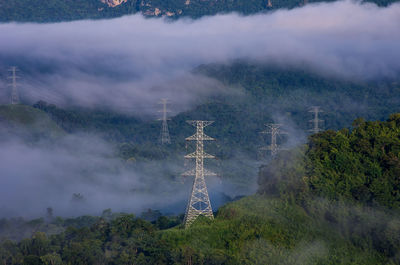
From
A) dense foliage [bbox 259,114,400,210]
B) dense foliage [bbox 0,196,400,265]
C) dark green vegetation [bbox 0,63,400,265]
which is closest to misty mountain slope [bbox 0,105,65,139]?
dark green vegetation [bbox 0,63,400,265]

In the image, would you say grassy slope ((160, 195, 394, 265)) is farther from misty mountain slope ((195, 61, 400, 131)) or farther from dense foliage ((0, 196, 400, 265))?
misty mountain slope ((195, 61, 400, 131))

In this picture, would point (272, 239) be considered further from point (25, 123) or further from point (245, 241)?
point (25, 123)

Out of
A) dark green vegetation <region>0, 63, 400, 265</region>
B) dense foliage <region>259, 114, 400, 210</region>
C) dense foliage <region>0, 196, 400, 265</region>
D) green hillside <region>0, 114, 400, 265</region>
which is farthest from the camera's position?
dense foliage <region>259, 114, 400, 210</region>

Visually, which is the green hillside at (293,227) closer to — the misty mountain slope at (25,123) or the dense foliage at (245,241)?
the dense foliage at (245,241)

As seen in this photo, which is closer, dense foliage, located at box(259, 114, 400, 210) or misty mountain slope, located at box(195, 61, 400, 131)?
dense foliage, located at box(259, 114, 400, 210)

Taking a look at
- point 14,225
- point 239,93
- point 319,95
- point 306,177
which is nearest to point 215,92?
point 239,93

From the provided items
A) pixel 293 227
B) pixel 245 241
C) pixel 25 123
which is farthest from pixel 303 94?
pixel 245 241

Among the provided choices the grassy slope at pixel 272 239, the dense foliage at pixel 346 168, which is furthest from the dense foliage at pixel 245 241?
the dense foliage at pixel 346 168
